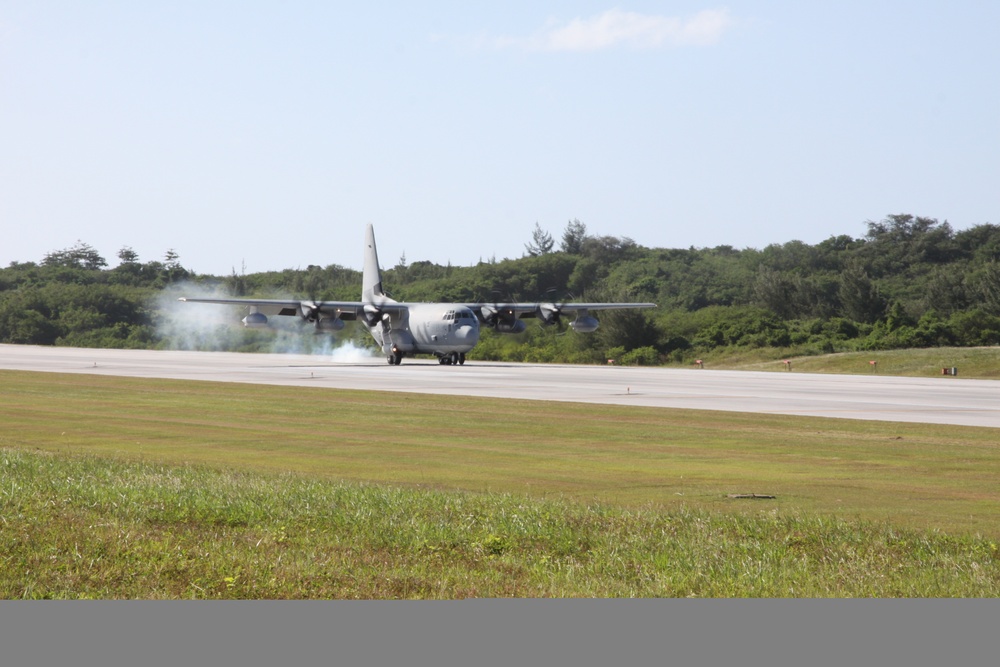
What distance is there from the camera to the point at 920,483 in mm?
16156

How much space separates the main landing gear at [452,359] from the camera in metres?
63.3

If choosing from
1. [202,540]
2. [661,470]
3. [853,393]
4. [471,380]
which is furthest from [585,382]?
[202,540]

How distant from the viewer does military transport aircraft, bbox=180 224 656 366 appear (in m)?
60.8

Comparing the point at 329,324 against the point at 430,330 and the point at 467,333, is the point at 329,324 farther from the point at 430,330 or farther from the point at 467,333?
the point at 467,333

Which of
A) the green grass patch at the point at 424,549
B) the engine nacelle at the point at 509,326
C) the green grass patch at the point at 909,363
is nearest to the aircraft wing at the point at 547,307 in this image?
the engine nacelle at the point at 509,326

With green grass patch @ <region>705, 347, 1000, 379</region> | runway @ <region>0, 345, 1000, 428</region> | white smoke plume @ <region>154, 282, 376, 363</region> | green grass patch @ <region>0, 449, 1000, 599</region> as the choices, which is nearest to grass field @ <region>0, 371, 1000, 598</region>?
green grass patch @ <region>0, 449, 1000, 599</region>

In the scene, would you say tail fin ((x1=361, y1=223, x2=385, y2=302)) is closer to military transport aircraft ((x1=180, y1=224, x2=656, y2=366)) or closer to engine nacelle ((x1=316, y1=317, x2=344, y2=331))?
military transport aircraft ((x1=180, y1=224, x2=656, y2=366))

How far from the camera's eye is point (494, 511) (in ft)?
40.6

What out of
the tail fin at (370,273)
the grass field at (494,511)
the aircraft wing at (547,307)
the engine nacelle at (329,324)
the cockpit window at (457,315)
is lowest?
the grass field at (494,511)

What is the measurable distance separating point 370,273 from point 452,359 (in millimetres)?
11920

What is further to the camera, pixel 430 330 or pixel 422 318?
pixel 422 318

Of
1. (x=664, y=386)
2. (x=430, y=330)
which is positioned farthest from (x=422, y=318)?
(x=664, y=386)

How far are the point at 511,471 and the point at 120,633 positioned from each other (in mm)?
10604

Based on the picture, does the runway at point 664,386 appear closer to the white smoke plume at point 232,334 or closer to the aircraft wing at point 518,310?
the aircraft wing at point 518,310
